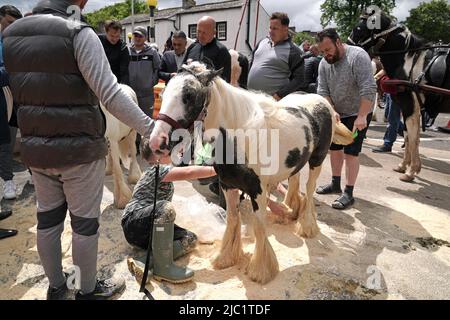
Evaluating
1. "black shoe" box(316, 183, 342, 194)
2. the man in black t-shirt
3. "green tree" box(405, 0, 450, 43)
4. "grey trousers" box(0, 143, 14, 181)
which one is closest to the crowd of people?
"grey trousers" box(0, 143, 14, 181)

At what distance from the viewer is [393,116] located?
6.77 metres

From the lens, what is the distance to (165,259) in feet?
8.00

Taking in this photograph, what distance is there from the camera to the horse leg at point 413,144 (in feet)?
16.5

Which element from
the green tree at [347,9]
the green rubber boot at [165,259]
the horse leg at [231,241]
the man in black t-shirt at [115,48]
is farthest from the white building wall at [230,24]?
the green rubber boot at [165,259]

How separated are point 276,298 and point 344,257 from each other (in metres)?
0.89

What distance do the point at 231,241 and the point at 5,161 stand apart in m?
3.09

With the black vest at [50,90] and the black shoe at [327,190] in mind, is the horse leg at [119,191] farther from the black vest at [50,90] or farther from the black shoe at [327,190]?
the black shoe at [327,190]

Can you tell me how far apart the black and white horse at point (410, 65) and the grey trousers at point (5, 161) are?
517 cm

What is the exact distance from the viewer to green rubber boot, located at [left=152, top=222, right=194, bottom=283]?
2395 millimetres

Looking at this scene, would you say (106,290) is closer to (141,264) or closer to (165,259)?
(141,264)

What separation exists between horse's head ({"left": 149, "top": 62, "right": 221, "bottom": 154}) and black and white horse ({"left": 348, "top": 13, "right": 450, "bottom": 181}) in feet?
13.1

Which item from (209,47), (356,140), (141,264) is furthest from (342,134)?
(141,264)

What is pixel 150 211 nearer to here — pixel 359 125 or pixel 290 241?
pixel 290 241

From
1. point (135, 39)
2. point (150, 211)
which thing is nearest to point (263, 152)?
point (150, 211)
